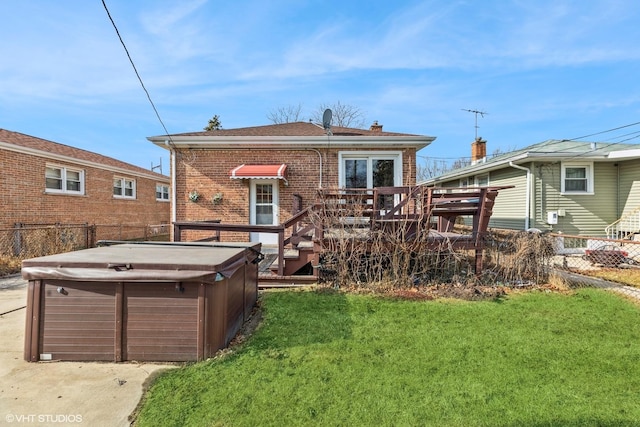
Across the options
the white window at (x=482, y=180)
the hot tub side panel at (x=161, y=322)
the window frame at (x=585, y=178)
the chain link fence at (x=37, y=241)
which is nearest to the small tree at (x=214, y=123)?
the chain link fence at (x=37, y=241)

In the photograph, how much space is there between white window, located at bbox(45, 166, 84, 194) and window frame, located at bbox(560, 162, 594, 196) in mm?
19698

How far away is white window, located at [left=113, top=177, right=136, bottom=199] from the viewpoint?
1684cm

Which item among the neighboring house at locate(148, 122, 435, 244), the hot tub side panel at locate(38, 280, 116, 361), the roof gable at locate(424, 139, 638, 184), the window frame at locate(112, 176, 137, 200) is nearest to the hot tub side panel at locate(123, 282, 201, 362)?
the hot tub side panel at locate(38, 280, 116, 361)

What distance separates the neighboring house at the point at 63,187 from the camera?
37.1 ft

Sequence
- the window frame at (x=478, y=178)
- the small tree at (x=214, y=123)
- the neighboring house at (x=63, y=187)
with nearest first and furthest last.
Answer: the neighboring house at (x=63, y=187) < the window frame at (x=478, y=178) < the small tree at (x=214, y=123)

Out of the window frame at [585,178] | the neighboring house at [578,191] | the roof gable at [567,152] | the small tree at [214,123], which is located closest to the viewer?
the roof gable at [567,152]

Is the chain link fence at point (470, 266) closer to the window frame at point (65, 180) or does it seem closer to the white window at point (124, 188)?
the window frame at point (65, 180)

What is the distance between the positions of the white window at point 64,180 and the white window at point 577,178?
1979 centimetres

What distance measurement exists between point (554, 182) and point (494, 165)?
2215 mm

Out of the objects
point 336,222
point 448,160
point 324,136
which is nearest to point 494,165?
point 324,136

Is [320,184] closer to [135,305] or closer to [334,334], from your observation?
[334,334]

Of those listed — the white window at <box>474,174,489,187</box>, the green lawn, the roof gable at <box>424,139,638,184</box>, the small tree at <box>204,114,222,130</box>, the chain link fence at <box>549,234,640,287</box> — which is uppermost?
the small tree at <box>204,114,222,130</box>

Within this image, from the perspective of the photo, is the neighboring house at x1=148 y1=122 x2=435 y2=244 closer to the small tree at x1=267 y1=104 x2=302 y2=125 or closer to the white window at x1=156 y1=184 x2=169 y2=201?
the white window at x1=156 y1=184 x2=169 y2=201

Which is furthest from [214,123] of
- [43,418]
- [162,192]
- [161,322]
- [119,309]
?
[43,418]
